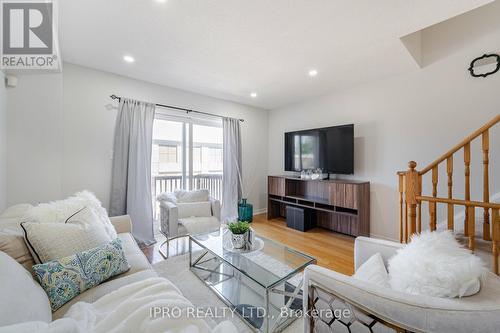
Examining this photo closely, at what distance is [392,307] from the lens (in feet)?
2.54

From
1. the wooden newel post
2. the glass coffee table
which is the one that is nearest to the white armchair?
the glass coffee table

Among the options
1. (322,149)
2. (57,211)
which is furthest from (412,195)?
(57,211)

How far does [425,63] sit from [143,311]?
380 cm

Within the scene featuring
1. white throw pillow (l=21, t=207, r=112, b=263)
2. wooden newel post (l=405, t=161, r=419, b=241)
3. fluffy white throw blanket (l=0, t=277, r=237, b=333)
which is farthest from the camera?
wooden newel post (l=405, t=161, r=419, b=241)

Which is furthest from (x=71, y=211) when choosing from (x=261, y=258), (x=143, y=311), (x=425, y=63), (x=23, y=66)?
(x=425, y=63)

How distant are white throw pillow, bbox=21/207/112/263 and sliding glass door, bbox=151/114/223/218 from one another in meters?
1.90

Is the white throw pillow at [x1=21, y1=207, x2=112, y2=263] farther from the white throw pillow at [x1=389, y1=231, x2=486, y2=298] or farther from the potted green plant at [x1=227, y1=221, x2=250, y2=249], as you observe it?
the white throw pillow at [x1=389, y1=231, x2=486, y2=298]

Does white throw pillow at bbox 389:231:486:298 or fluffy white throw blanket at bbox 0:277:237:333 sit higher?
white throw pillow at bbox 389:231:486:298

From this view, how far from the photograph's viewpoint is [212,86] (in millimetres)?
3320

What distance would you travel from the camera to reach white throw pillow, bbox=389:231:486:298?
780 millimetres

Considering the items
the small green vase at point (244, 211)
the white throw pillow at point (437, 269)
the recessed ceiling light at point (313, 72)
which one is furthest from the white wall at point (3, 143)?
the recessed ceiling light at point (313, 72)

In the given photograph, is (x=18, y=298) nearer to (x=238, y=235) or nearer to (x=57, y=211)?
(x=57, y=211)

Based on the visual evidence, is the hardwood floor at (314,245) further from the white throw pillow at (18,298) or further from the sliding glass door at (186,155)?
the white throw pillow at (18,298)

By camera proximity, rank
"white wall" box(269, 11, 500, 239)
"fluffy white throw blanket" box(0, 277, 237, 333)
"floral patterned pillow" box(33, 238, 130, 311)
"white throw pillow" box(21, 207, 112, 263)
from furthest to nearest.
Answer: "white wall" box(269, 11, 500, 239) → "white throw pillow" box(21, 207, 112, 263) → "floral patterned pillow" box(33, 238, 130, 311) → "fluffy white throw blanket" box(0, 277, 237, 333)
